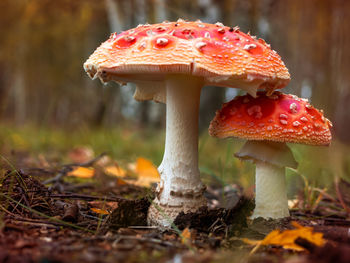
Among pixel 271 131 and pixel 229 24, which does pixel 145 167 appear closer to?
pixel 271 131

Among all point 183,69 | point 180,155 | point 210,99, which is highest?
point 210,99

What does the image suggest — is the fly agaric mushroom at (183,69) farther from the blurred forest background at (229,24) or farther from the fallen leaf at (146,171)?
the blurred forest background at (229,24)

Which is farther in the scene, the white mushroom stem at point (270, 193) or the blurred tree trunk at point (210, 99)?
the blurred tree trunk at point (210, 99)

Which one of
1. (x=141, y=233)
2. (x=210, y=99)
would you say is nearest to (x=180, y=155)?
(x=141, y=233)

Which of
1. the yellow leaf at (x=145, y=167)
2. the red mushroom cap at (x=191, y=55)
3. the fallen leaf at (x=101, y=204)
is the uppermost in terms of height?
the red mushroom cap at (x=191, y=55)

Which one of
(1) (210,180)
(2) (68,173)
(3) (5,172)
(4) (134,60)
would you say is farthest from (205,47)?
(1) (210,180)

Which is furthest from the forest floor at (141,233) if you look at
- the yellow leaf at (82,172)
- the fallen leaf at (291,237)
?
the yellow leaf at (82,172)

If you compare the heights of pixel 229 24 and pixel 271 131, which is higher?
pixel 229 24
